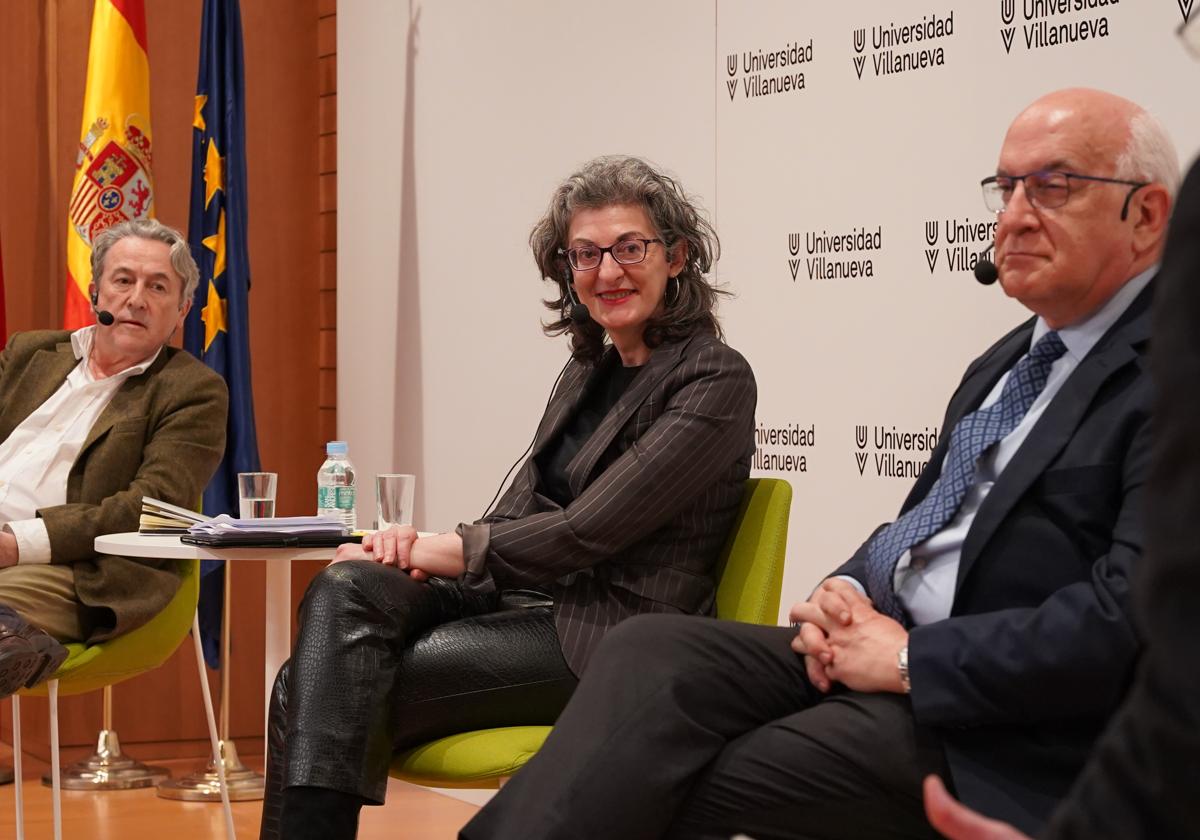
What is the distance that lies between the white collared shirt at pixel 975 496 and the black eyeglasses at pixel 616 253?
2.81 feet

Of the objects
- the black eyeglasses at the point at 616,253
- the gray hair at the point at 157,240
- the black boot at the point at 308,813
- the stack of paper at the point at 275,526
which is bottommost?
the black boot at the point at 308,813

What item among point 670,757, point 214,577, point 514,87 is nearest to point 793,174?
point 514,87

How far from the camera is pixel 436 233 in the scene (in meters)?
4.61

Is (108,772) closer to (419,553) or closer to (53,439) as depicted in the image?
(53,439)

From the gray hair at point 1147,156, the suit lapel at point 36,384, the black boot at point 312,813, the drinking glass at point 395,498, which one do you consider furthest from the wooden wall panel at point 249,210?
the gray hair at point 1147,156

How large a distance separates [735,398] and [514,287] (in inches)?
73.0

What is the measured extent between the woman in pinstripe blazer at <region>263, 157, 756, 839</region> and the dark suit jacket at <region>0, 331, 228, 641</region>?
0.95m

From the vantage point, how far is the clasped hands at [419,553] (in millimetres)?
2484

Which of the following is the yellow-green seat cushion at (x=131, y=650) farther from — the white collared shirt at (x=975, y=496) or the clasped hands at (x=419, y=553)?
the white collared shirt at (x=975, y=496)

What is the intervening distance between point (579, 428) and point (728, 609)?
472mm

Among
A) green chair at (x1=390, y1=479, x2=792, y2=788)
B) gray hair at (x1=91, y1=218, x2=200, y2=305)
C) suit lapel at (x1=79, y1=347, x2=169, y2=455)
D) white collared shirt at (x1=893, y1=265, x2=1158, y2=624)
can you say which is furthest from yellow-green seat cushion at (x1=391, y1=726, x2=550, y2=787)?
gray hair at (x1=91, y1=218, x2=200, y2=305)

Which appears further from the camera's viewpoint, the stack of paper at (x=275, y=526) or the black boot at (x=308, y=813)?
the stack of paper at (x=275, y=526)

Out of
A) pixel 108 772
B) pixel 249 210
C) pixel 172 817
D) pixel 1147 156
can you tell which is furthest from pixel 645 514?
pixel 249 210

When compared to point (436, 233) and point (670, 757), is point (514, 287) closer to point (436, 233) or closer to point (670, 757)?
point (436, 233)
